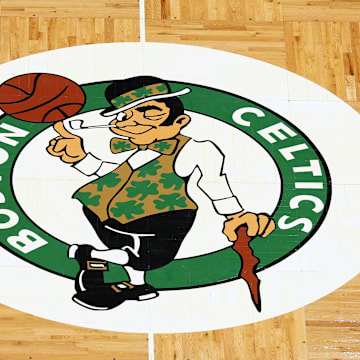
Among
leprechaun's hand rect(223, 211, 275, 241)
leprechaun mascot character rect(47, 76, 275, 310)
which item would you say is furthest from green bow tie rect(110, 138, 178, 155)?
leprechaun's hand rect(223, 211, 275, 241)

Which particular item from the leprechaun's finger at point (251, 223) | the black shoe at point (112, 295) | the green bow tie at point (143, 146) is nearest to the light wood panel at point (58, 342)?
the black shoe at point (112, 295)

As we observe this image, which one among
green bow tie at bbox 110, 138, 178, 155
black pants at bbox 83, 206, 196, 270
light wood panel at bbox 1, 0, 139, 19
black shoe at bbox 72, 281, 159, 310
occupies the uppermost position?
light wood panel at bbox 1, 0, 139, 19

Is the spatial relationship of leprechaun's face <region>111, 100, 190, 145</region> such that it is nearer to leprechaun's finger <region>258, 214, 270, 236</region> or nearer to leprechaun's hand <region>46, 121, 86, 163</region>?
leprechaun's hand <region>46, 121, 86, 163</region>

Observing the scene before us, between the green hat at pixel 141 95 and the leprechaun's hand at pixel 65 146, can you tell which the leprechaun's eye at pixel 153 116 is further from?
the leprechaun's hand at pixel 65 146

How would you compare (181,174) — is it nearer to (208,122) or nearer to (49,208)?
(208,122)

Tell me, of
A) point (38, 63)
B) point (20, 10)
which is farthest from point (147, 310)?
point (20, 10)

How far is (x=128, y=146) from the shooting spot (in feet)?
25.5

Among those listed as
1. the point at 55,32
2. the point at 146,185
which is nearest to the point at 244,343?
the point at 146,185

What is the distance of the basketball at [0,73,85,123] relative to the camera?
308 inches

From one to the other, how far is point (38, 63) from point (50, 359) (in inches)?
105

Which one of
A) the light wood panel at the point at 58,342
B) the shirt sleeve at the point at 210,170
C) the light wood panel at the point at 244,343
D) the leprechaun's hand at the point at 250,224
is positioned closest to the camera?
the light wood panel at the point at 58,342

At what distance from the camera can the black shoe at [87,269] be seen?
7133mm

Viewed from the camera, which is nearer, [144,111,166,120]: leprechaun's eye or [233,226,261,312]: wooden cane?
[233,226,261,312]: wooden cane

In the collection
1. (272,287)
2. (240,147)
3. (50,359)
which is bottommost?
(50,359)
